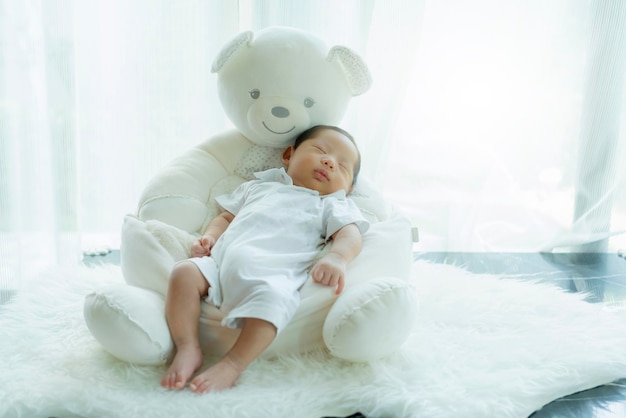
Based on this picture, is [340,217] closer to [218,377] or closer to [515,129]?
[218,377]

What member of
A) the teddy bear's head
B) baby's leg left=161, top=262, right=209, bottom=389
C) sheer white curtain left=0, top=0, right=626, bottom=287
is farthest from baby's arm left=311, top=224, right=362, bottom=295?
sheer white curtain left=0, top=0, right=626, bottom=287

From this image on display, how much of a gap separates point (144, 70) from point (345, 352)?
132cm

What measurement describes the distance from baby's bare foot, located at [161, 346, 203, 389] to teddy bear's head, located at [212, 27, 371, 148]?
2.16 ft

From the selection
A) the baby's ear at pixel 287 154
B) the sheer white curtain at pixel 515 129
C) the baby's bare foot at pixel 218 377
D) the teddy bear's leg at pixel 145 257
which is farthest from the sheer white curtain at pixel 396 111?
the baby's bare foot at pixel 218 377

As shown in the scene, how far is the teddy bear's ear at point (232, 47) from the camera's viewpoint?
1.75m

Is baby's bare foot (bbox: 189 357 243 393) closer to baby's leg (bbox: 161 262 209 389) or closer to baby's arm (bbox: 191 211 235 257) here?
baby's leg (bbox: 161 262 209 389)

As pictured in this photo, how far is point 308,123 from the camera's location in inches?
69.7

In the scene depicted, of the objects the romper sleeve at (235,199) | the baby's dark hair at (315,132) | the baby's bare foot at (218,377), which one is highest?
the baby's dark hair at (315,132)

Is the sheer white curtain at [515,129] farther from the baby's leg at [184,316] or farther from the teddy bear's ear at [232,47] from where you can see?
the baby's leg at [184,316]

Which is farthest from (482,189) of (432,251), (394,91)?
(394,91)

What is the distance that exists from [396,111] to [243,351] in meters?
1.21

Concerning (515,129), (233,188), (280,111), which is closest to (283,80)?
(280,111)

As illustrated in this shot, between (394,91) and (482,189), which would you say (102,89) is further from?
(482,189)

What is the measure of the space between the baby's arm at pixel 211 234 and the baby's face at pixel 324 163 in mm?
196
